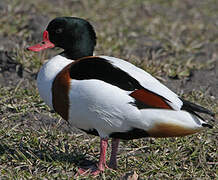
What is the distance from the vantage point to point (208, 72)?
535 centimetres

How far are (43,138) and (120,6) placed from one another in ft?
12.2

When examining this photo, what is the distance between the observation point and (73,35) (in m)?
3.56

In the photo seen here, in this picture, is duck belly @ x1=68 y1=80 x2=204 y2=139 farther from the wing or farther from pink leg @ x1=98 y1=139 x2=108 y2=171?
pink leg @ x1=98 y1=139 x2=108 y2=171

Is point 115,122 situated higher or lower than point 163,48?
higher

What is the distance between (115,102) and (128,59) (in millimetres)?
2258

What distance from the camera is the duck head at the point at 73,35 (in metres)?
3.54

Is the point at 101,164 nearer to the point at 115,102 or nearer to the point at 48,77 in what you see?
the point at 115,102

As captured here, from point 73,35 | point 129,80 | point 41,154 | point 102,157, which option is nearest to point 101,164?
point 102,157

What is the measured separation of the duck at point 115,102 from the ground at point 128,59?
1.26 feet

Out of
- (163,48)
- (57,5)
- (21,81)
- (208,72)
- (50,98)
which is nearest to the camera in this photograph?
(50,98)

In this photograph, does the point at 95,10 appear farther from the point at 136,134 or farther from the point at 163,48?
the point at 136,134

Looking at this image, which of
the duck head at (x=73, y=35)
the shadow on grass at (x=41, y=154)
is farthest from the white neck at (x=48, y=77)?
the shadow on grass at (x=41, y=154)

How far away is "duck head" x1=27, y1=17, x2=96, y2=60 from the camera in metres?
3.54

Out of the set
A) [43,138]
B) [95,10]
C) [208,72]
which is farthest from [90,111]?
[95,10]
